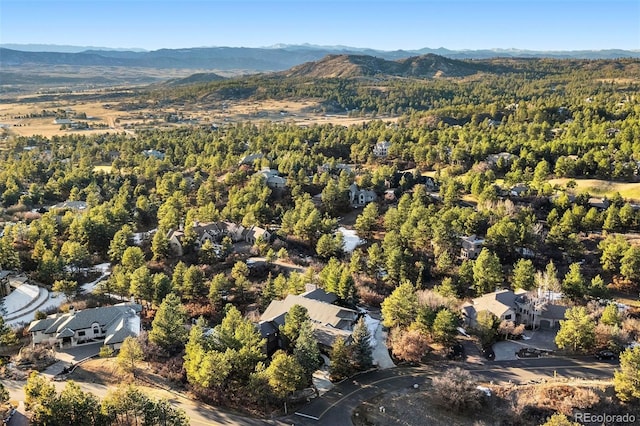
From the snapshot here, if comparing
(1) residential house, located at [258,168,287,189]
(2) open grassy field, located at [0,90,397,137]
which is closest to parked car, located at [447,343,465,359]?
(1) residential house, located at [258,168,287,189]

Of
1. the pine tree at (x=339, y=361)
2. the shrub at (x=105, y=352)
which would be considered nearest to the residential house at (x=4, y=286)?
the shrub at (x=105, y=352)

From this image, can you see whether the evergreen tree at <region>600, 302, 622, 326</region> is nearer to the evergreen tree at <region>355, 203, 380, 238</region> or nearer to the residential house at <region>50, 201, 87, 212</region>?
the evergreen tree at <region>355, 203, 380, 238</region>

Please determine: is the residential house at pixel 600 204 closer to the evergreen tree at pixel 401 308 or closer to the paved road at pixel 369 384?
the paved road at pixel 369 384

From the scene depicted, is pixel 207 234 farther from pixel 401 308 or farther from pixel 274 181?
pixel 401 308

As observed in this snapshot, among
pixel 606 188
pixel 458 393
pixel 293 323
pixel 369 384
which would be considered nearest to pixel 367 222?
pixel 293 323

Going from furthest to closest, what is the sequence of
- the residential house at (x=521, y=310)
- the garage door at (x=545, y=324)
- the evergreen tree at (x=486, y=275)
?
the evergreen tree at (x=486, y=275) < the garage door at (x=545, y=324) < the residential house at (x=521, y=310)
